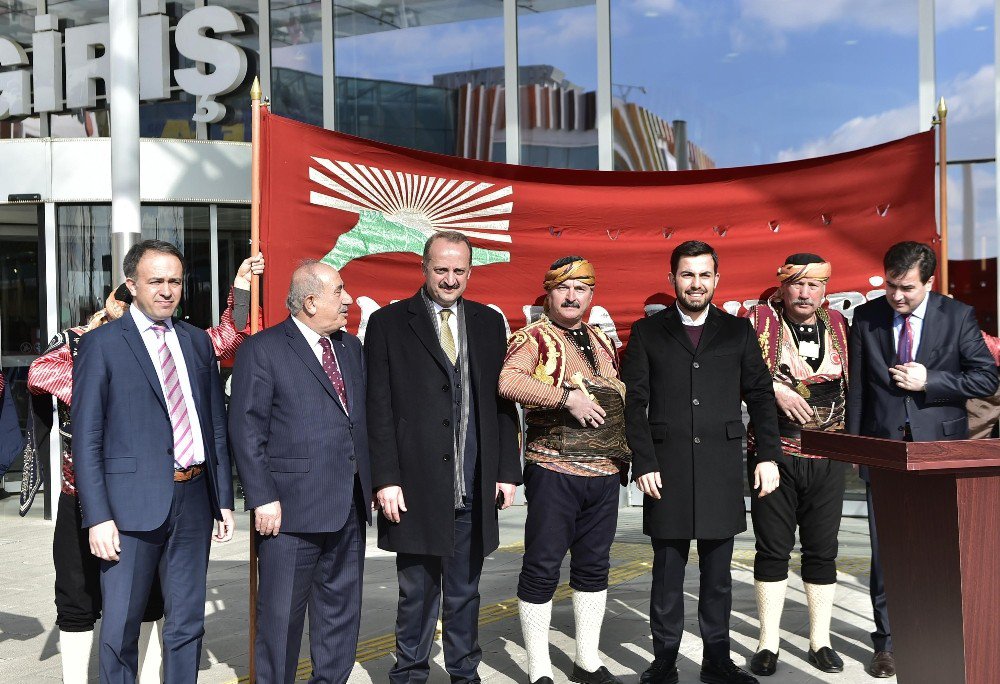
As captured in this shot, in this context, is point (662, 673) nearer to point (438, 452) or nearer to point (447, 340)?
point (438, 452)

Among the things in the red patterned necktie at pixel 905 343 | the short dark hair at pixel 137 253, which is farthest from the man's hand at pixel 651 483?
the short dark hair at pixel 137 253

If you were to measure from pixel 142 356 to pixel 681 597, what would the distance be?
2.63 m

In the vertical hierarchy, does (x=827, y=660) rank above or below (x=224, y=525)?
below

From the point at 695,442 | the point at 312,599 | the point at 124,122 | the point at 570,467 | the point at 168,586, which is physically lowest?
the point at 312,599

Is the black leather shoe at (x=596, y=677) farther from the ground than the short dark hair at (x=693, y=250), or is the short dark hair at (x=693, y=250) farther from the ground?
the short dark hair at (x=693, y=250)

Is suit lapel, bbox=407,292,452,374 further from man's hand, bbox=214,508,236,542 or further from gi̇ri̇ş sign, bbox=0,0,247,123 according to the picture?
gi̇ri̇ş sign, bbox=0,0,247,123

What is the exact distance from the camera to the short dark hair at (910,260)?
4730mm

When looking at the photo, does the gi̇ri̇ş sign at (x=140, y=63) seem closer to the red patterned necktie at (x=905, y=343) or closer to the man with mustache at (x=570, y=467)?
the man with mustache at (x=570, y=467)

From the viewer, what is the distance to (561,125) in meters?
10.7

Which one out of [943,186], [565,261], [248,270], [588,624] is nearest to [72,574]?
[248,270]

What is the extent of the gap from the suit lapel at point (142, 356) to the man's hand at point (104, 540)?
18.6 inches

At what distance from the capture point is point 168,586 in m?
4.13

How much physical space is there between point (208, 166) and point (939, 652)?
9.09m

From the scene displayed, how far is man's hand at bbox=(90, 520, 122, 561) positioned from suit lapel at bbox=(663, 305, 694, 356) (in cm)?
257
